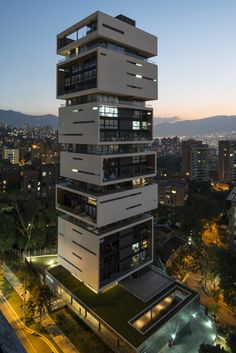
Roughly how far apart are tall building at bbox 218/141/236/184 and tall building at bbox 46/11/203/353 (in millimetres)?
88336

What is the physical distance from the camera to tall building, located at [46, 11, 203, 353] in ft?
80.5

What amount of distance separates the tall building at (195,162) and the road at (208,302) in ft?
237

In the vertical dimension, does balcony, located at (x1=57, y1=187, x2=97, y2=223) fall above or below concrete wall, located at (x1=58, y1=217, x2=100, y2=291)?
above

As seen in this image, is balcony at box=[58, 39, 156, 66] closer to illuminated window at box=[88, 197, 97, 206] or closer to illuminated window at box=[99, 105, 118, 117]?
illuminated window at box=[99, 105, 118, 117]

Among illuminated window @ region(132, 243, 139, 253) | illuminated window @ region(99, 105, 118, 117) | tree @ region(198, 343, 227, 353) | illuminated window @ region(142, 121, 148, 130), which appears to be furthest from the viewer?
illuminated window @ region(142, 121, 148, 130)

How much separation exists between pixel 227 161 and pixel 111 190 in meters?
94.1

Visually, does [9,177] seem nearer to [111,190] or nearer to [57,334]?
[111,190]

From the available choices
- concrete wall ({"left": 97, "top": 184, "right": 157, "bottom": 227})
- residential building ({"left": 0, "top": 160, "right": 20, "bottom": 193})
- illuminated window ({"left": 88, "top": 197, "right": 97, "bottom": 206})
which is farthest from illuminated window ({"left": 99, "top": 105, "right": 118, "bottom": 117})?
residential building ({"left": 0, "top": 160, "right": 20, "bottom": 193})

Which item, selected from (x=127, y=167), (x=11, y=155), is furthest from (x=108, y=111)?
(x=11, y=155)

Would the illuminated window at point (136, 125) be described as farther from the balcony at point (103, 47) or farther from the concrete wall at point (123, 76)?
the balcony at point (103, 47)

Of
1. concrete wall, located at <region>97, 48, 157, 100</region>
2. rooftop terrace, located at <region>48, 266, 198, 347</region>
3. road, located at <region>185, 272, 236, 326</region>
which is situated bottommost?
road, located at <region>185, 272, 236, 326</region>

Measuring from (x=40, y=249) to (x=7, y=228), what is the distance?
5.95m

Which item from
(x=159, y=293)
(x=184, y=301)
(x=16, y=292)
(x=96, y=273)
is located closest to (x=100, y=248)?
(x=96, y=273)

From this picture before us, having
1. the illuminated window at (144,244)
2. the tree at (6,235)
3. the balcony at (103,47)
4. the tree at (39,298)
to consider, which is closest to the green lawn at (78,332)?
the tree at (39,298)
